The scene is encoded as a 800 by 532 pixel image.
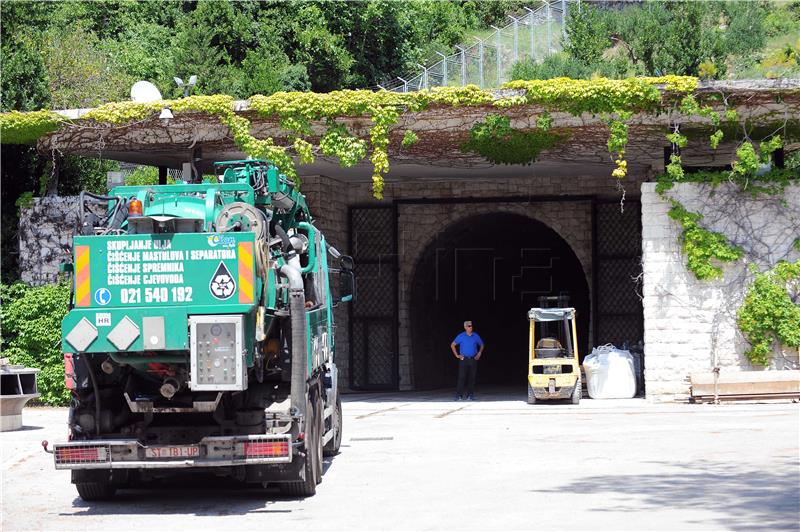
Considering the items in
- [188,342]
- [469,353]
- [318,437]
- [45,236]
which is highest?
[45,236]

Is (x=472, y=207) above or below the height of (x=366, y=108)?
below

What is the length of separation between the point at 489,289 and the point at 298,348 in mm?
24455

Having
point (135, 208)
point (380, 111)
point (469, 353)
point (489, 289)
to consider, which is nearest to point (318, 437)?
point (135, 208)

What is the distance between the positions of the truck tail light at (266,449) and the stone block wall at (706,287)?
37.2ft

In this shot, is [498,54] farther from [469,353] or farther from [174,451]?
[174,451]

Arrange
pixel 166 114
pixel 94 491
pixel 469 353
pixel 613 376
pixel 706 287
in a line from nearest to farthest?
pixel 94 491
pixel 706 287
pixel 166 114
pixel 613 376
pixel 469 353

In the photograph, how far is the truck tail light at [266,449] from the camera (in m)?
10.4

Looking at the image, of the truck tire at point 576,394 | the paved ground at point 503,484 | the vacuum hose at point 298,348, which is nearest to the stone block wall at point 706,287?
the truck tire at point 576,394

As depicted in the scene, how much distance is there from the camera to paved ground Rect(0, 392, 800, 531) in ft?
31.0

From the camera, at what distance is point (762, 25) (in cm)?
5234

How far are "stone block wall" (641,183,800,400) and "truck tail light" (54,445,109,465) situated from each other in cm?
1211

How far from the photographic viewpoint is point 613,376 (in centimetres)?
2206

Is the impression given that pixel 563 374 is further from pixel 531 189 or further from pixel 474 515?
pixel 474 515

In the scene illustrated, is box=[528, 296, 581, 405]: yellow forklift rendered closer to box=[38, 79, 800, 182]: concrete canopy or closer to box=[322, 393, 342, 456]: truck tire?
box=[38, 79, 800, 182]: concrete canopy
